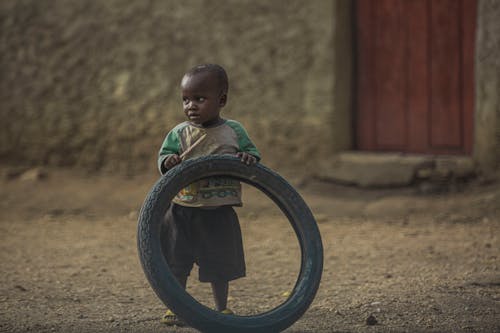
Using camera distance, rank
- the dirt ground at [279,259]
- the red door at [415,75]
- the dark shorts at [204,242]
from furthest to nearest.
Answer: the red door at [415,75], the dirt ground at [279,259], the dark shorts at [204,242]

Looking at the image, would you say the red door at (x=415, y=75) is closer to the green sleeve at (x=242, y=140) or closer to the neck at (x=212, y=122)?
the green sleeve at (x=242, y=140)

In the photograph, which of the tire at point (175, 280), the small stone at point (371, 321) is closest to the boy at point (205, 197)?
the tire at point (175, 280)

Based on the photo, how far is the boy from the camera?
10.4ft

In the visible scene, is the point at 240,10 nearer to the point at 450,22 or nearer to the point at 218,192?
the point at 450,22

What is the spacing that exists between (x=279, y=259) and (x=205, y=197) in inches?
68.7

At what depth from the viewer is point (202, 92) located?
3135mm

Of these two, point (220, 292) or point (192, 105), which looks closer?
point (192, 105)

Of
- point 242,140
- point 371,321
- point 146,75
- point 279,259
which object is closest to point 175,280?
point 242,140

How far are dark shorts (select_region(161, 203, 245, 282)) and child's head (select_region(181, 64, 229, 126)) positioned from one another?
408 millimetres

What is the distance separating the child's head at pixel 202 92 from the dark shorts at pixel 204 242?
1.34 feet

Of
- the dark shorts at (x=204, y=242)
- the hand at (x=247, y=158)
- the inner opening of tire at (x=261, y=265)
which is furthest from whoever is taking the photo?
the inner opening of tire at (x=261, y=265)

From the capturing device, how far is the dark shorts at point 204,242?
326 centimetres

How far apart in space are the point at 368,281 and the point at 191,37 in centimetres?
385

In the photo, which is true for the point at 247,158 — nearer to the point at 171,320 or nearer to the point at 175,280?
the point at 175,280
